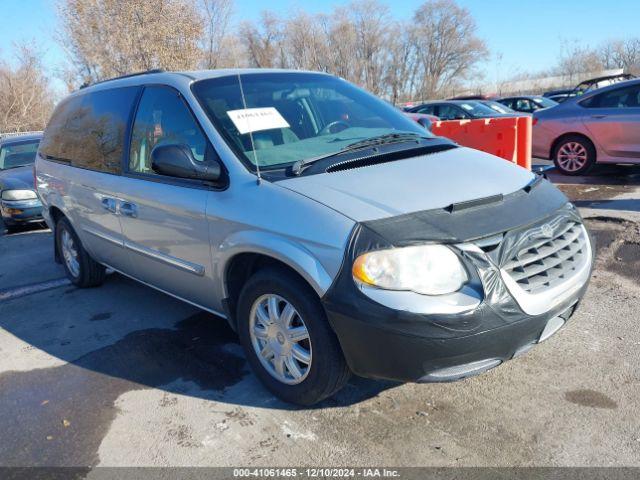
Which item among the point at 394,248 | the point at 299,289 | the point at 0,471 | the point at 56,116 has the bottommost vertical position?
the point at 0,471

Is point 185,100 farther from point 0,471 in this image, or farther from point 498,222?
point 0,471

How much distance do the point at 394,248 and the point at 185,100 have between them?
1.86 m

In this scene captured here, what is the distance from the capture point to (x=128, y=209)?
3.86m

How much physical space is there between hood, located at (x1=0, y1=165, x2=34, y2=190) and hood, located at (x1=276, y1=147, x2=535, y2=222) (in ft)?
24.3

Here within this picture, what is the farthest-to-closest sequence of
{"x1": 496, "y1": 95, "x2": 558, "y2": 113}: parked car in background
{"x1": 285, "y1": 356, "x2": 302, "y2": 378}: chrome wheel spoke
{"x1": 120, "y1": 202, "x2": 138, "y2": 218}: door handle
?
1. {"x1": 496, "y1": 95, "x2": 558, "y2": 113}: parked car in background
2. {"x1": 120, "y1": 202, "x2": 138, "y2": 218}: door handle
3. {"x1": 285, "y1": 356, "x2": 302, "y2": 378}: chrome wheel spoke

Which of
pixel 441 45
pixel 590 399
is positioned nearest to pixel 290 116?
pixel 590 399

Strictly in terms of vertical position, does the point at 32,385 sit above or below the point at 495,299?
below

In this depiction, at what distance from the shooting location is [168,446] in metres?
2.78

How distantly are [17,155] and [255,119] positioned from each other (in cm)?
889

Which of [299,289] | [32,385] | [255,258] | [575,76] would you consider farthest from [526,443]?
[575,76]

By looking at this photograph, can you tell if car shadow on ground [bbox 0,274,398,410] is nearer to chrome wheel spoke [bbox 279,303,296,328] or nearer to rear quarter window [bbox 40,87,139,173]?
chrome wheel spoke [bbox 279,303,296,328]

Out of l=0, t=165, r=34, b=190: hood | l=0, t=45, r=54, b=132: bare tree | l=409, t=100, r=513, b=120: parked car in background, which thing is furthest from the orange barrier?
l=0, t=45, r=54, b=132: bare tree

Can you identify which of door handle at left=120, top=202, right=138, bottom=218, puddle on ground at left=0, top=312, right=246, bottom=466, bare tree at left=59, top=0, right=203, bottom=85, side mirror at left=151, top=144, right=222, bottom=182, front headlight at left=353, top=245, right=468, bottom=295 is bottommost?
puddle on ground at left=0, top=312, right=246, bottom=466

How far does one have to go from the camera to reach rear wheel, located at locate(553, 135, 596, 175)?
889 centimetres
